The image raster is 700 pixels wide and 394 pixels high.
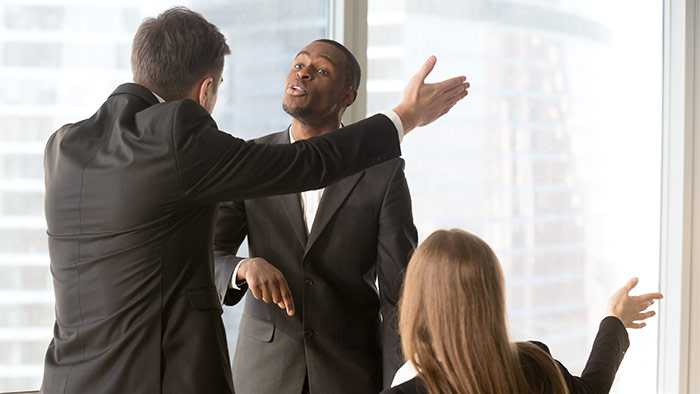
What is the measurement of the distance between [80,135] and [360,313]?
0.82m

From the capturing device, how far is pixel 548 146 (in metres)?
3.47

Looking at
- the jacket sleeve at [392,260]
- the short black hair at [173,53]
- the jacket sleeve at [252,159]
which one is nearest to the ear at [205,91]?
the short black hair at [173,53]

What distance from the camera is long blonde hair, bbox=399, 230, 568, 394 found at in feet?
4.93

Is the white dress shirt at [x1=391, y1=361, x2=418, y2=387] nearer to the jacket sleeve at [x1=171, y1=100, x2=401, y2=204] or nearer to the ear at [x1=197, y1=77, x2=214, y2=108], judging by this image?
the jacket sleeve at [x1=171, y1=100, x2=401, y2=204]

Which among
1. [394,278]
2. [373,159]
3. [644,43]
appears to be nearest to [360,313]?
[394,278]

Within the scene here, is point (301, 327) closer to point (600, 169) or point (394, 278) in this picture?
point (394, 278)

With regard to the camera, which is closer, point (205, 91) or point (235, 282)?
point (205, 91)

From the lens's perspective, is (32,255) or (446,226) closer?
(32,255)

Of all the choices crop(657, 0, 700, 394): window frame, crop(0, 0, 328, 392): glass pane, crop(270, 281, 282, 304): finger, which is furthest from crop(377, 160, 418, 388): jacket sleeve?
crop(657, 0, 700, 394): window frame

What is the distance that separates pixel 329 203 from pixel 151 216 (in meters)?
0.60

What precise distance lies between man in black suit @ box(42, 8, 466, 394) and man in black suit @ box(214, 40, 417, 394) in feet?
1.23

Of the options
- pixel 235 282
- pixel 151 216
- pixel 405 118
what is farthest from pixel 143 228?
pixel 405 118

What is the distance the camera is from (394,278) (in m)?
2.08

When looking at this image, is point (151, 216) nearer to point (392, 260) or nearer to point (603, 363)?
point (392, 260)
